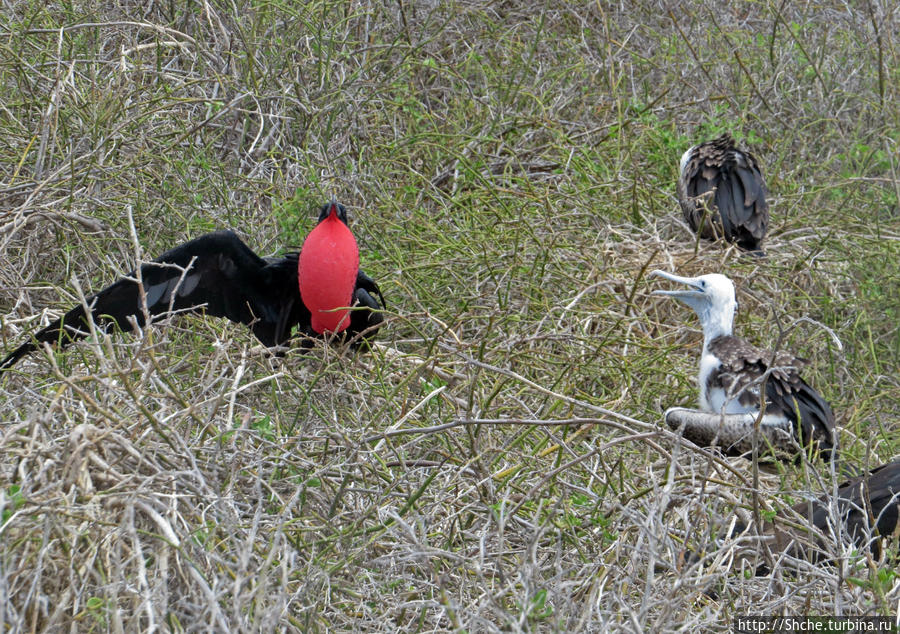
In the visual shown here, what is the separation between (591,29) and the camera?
4.66m

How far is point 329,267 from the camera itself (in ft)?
→ 8.48

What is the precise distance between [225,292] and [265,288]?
0.11 meters

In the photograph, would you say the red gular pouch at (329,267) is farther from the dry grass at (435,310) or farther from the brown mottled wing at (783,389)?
the brown mottled wing at (783,389)

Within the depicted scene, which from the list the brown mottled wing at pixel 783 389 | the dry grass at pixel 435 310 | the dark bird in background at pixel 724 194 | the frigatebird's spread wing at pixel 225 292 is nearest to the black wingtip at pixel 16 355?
the dry grass at pixel 435 310

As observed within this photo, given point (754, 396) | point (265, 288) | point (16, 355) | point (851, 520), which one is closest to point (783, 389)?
point (754, 396)

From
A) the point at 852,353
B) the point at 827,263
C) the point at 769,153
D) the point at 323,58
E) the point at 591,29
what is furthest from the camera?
the point at 591,29

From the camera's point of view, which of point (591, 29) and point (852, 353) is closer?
point (852, 353)

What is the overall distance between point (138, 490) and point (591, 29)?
3.70m

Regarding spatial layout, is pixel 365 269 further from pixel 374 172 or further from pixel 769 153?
pixel 769 153

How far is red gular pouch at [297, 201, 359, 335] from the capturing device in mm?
2586

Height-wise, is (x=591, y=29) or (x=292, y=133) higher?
(x=591, y=29)

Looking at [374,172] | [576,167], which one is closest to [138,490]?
[374,172]

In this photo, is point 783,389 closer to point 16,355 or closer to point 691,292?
point 691,292

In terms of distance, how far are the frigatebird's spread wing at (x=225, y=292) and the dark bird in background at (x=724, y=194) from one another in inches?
52.5
